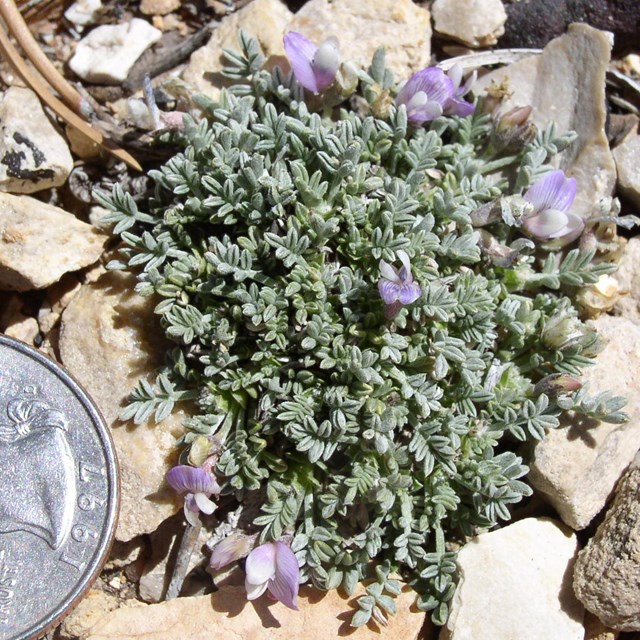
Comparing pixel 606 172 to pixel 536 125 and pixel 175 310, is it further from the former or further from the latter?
pixel 175 310

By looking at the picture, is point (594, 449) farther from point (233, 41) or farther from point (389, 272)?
point (233, 41)

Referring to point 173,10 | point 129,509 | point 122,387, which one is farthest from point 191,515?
point 173,10

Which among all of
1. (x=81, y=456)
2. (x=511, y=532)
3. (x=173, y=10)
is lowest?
(x=511, y=532)

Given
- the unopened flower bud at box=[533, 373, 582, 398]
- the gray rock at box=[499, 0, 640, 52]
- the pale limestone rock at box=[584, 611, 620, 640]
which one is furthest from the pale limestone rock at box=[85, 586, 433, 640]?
the gray rock at box=[499, 0, 640, 52]

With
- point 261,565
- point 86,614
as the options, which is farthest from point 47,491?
point 261,565

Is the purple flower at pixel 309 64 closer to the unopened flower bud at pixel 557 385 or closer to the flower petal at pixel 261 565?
the unopened flower bud at pixel 557 385

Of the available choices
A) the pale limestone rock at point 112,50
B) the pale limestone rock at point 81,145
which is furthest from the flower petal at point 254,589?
the pale limestone rock at point 112,50
